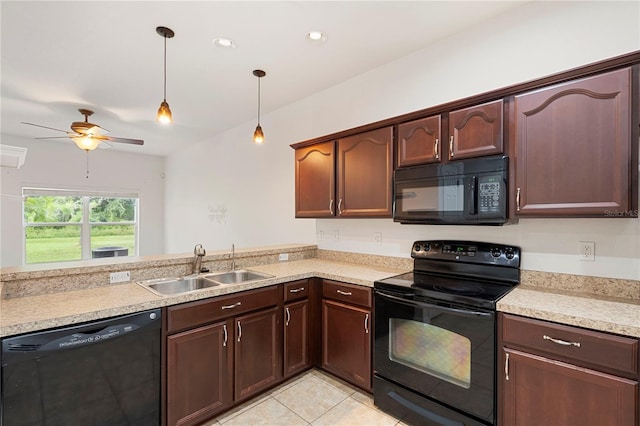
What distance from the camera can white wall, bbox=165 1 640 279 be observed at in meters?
1.79

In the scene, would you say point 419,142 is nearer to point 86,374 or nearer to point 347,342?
point 347,342

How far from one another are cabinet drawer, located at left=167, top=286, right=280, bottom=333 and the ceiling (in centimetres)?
200

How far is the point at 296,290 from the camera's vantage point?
98.2 inches

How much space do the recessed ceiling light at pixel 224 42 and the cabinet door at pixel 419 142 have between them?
154 cm

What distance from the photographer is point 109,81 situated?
10.3 feet

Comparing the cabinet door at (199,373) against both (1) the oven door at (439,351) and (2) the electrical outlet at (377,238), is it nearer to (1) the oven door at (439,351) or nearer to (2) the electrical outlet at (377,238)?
(1) the oven door at (439,351)

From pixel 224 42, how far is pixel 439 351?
2804mm

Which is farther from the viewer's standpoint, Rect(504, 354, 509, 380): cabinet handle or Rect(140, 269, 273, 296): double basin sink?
Rect(140, 269, 273, 296): double basin sink

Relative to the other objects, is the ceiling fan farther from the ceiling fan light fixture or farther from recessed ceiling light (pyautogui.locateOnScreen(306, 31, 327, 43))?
recessed ceiling light (pyautogui.locateOnScreen(306, 31, 327, 43))

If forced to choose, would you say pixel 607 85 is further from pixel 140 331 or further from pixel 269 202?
pixel 269 202

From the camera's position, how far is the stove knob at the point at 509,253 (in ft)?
6.76

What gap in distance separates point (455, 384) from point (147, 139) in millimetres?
5853

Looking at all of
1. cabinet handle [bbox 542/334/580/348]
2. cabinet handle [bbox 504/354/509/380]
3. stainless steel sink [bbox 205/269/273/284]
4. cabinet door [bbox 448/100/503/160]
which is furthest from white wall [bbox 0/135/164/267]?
cabinet handle [bbox 542/334/580/348]

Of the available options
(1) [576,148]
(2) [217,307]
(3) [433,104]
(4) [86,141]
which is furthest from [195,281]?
(4) [86,141]
